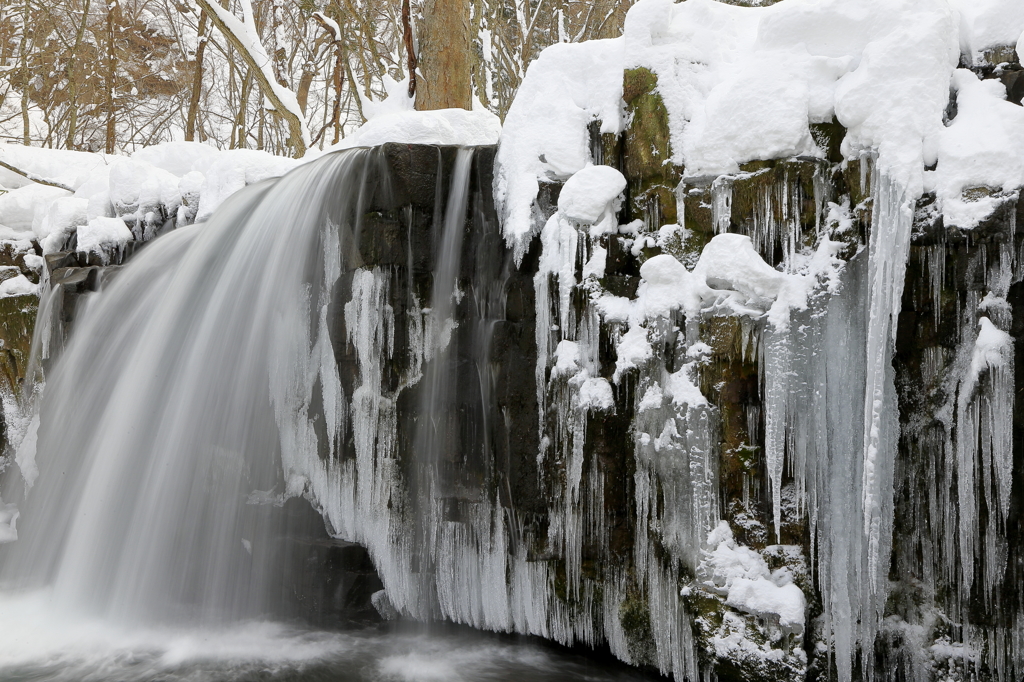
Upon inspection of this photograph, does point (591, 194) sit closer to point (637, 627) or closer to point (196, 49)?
point (637, 627)

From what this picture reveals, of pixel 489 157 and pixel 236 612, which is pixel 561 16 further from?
pixel 236 612

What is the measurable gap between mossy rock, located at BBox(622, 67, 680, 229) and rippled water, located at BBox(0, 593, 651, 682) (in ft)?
8.01

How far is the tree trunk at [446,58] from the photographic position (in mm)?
7215

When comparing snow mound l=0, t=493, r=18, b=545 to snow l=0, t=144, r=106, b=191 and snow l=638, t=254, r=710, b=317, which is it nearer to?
snow l=0, t=144, r=106, b=191

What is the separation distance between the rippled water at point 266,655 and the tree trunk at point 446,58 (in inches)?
205

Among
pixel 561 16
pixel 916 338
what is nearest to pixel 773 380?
pixel 916 338

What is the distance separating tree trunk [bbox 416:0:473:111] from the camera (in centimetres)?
721

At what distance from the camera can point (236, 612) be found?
430 centimetres

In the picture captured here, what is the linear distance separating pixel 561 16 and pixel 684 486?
10223 millimetres

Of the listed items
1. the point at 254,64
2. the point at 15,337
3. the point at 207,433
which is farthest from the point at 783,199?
the point at 254,64

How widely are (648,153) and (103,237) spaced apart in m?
4.95

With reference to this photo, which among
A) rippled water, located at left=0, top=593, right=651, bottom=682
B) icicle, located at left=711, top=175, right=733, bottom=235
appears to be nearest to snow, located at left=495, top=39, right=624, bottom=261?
icicle, located at left=711, top=175, right=733, bottom=235

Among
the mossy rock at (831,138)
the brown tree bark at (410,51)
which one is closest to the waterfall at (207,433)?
the mossy rock at (831,138)

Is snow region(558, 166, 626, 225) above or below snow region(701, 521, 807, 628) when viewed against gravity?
above
